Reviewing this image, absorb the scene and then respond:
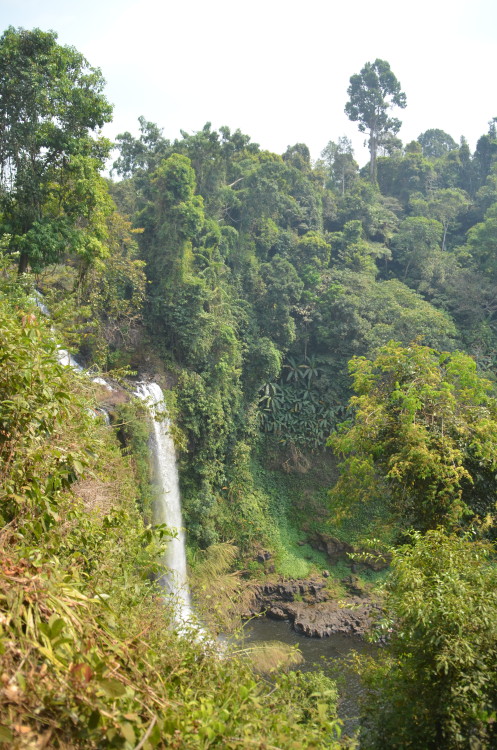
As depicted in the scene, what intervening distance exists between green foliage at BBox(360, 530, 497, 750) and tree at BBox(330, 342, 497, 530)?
7.13 ft

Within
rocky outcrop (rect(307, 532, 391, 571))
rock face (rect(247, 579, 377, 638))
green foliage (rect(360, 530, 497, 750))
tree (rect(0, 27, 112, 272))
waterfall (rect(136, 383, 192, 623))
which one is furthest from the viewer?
rocky outcrop (rect(307, 532, 391, 571))

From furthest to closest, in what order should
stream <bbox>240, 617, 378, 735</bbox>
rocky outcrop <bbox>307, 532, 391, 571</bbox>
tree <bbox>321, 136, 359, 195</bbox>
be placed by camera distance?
tree <bbox>321, 136, 359, 195</bbox> → rocky outcrop <bbox>307, 532, 391, 571</bbox> → stream <bbox>240, 617, 378, 735</bbox>

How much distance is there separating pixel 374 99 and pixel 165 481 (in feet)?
95.9

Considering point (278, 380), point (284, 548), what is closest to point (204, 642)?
point (284, 548)

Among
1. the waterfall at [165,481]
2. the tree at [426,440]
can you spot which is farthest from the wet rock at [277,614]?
the tree at [426,440]

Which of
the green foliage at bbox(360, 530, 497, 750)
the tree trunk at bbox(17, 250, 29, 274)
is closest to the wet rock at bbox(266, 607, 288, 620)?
the green foliage at bbox(360, 530, 497, 750)

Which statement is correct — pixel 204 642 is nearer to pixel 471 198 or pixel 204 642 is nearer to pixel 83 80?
pixel 83 80

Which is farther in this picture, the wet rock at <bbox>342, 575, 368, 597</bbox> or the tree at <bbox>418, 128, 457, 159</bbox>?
the tree at <bbox>418, 128, 457, 159</bbox>

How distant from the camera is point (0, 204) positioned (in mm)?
9727

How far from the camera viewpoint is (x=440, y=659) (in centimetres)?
352

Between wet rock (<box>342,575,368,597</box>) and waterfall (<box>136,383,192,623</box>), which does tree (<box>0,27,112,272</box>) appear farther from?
wet rock (<box>342,575,368,597</box>)

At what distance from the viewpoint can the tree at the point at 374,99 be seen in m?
30.9

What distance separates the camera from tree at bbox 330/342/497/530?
23.0ft

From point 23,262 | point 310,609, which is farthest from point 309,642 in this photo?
point 23,262
